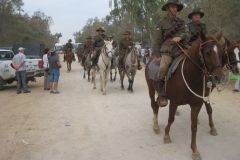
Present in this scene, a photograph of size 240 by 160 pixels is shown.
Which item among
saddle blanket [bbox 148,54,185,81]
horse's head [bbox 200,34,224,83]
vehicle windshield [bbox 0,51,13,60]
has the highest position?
horse's head [bbox 200,34,224,83]

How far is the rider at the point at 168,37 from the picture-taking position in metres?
8.71

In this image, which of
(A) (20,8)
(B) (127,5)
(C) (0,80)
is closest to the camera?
(C) (0,80)

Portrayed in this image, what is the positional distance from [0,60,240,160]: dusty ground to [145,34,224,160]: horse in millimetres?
630

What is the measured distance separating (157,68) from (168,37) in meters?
0.77

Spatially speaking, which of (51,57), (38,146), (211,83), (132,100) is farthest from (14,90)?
(211,83)

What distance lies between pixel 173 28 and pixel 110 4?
30.7 m

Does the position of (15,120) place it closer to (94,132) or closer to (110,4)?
(94,132)

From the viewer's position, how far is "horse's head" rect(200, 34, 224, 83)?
698cm

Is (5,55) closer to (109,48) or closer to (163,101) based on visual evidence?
(109,48)

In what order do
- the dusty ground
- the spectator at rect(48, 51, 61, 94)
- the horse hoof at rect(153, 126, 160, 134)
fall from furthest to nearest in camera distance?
the spectator at rect(48, 51, 61, 94), the horse hoof at rect(153, 126, 160, 134), the dusty ground

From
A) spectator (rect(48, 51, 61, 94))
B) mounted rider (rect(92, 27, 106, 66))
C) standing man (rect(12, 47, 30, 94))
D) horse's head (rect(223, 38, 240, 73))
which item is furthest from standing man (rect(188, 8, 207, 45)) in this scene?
standing man (rect(12, 47, 30, 94))

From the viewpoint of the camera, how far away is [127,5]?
120 feet

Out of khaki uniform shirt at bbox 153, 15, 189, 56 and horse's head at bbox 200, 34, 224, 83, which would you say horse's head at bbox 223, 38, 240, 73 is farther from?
horse's head at bbox 200, 34, 224, 83

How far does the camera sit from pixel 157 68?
9.31 meters
